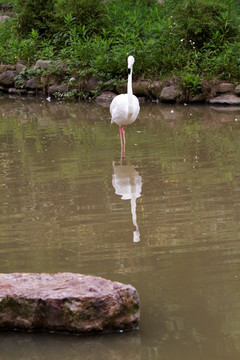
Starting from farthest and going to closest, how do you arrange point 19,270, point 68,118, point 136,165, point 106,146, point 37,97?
point 37,97
point 68,118
point 106,146
point 136,165
point 19,270

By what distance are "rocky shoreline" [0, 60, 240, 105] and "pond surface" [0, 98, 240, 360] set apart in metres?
2.73

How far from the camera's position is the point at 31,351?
405cm

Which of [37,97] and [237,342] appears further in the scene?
[37,97]

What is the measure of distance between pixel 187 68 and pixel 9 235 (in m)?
9.68

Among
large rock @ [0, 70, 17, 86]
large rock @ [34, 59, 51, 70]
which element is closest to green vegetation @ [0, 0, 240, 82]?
large rock @ [34, 59, 51, 70]

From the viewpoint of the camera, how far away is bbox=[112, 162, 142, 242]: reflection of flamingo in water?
7371 millimetres

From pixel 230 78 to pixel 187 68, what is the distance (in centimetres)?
104

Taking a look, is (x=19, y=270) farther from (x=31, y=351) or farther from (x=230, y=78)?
(x=230, y=78)

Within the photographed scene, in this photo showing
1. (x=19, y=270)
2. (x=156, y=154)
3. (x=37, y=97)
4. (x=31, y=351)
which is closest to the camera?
(x=31, y=351)

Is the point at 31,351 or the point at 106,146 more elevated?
the point at 31,351

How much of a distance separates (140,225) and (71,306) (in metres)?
2.36

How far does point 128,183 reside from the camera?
8.11 metres

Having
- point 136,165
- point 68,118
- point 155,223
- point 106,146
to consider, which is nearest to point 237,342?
point 155,223

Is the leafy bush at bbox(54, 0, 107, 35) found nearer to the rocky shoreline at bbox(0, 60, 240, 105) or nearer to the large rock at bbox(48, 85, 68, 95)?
the rocky shoreline at bbox(0, 60, 240, 105)
